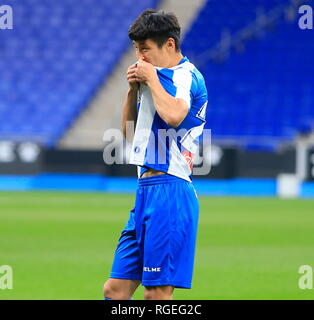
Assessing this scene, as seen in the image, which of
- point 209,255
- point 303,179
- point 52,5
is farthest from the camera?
point 52,5

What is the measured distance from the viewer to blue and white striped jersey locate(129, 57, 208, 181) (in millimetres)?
5031

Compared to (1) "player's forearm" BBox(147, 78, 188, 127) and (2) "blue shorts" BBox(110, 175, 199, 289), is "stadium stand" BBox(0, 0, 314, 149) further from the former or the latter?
(1) "player's forearm" BBox(147, 78, 188, 127)

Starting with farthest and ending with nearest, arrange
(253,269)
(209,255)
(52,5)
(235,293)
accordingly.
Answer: (52,5) < (209,255) < (253,269) < (235,293)

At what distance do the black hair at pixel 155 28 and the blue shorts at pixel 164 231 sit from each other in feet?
2.52

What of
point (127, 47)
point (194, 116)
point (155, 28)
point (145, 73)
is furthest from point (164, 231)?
point (127, 47)

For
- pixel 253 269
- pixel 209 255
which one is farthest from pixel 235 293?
pixel 209 255

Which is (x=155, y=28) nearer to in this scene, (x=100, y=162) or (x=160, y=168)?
(x=160, y=168)

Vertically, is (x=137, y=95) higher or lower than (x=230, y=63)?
lower

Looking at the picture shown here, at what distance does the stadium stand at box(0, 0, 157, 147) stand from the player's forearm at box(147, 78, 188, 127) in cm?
2392

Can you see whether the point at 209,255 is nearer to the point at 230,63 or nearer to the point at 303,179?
the point at 303,179

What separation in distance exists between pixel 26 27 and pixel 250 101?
7997mm

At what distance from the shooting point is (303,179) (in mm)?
23656

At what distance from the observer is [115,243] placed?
40.1 ft

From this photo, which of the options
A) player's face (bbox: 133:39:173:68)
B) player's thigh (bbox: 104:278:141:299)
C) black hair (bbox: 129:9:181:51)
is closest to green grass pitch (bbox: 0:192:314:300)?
player's thigh (bbox: 104:278:141:299)
